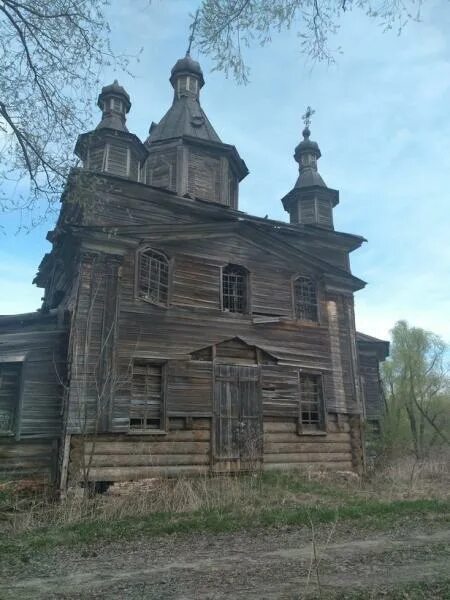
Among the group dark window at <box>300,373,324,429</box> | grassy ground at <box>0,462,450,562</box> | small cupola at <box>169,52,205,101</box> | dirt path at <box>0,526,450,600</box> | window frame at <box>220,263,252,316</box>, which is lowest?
dirt path at <box>0,526,450,600</box>

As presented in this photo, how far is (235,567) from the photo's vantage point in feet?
20.0

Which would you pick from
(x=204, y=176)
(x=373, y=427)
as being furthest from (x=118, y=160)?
(x=373, y=427)

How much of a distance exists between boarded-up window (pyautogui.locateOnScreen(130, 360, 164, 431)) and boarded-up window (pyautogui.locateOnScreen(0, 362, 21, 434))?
292 cm

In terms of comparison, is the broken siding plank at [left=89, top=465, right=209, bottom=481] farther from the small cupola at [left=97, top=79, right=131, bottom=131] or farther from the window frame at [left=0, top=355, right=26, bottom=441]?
the small cupola at [left=97, top=79, right=131, bottom=131]

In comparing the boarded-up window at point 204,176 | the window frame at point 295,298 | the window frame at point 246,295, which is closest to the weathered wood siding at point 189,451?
the window frame at point 295,298

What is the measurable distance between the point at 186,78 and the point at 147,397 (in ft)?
51.3

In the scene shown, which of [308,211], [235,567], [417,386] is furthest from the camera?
[417,386]

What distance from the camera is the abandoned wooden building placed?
1273 cm

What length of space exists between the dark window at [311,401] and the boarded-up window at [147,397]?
4.45 meters

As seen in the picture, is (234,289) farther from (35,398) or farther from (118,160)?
(35,398)

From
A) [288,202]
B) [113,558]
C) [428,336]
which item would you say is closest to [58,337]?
[113,558]

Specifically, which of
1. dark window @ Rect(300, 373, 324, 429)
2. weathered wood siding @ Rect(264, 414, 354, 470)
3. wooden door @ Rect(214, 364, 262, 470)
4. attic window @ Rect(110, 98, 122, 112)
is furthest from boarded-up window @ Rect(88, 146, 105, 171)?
weathered wood siding @ Rect(264, 414, 354, 470)

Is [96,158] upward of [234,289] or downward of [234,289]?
upward

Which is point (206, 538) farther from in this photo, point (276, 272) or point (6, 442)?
point (276, 272)
